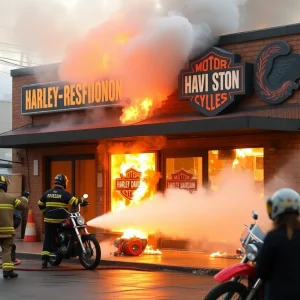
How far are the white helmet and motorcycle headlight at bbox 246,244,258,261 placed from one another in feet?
3.68

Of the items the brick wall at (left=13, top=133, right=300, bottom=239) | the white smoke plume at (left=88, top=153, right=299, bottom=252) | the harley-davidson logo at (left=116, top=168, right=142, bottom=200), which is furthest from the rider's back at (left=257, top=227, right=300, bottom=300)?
the harley-davidson logo at (left=116, top=168, right=142, bottom=200)

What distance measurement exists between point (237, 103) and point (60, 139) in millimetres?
4222

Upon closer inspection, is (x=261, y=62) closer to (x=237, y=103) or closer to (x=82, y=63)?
(x=237, y=103)

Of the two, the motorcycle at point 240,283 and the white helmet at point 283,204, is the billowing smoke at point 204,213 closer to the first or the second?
the motorcycle at point 240,283

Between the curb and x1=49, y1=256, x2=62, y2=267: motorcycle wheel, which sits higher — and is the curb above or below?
below

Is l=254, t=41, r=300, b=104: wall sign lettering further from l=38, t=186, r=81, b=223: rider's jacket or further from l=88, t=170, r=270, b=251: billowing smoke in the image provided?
l=38, t=186, r=81, b=223: rider's jacket

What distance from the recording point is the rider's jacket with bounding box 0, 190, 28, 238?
1295cm

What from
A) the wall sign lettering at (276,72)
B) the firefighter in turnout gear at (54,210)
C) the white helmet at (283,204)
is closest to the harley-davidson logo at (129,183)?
the firefighter in turnout gear at (54,210)

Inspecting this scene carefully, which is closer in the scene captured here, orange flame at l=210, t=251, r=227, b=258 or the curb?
the curb

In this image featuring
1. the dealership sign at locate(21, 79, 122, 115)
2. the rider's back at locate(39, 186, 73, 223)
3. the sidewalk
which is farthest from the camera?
the dealership sign at locate(21, 79, 122, 115)

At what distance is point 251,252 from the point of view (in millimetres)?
6754

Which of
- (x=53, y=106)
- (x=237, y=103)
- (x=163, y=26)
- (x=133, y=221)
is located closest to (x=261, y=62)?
(x=237, y=103)

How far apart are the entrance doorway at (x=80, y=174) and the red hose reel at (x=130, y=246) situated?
3.24m

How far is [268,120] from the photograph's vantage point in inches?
568
